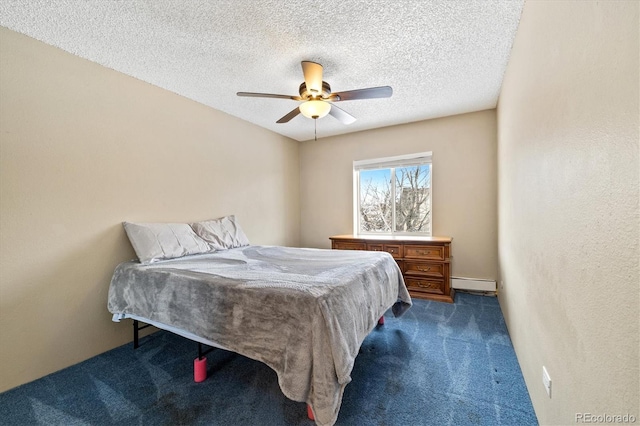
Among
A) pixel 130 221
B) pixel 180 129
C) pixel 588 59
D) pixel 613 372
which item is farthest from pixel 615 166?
pixel 180 129

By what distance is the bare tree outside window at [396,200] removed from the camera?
4070 millimetres

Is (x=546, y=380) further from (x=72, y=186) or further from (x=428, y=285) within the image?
(x=72, y=186)

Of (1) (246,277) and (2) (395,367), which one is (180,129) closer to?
(1) (246,277)

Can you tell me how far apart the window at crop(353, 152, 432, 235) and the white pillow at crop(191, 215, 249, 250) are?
82.4 inches

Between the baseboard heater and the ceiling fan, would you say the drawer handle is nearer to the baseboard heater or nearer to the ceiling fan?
the baseboard heater

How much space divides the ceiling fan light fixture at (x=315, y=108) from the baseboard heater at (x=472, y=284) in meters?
3.03

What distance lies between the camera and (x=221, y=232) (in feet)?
10.3

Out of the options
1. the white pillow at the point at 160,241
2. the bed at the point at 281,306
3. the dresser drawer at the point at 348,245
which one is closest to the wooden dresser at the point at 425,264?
the dresser drawer at the point at 348,245

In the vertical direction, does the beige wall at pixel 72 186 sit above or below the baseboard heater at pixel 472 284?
above

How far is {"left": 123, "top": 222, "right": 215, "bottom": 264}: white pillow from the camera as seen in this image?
235cm

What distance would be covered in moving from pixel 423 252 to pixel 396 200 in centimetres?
108

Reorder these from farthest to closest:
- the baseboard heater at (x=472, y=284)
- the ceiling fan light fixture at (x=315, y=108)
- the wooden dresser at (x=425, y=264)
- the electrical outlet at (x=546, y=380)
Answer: the baseboard heater at (x=472, y=284) < the wooden dresser at (x=425, y=264) < the ceiling fan light fixture at (x=315, y=108) < the electrical outlet at (x=546, y=380)

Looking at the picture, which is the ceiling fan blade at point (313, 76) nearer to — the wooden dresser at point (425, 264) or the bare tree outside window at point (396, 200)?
the wooden dresser at point (425, 264)

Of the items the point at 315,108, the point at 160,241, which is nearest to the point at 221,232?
the point at 160,241
